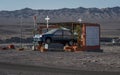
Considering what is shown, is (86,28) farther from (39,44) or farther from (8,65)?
(8,65)

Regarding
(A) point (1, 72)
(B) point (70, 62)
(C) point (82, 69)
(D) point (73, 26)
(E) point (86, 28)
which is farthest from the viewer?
(D) point (73, 26)

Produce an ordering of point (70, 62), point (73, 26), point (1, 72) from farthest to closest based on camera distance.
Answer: point (73, 26) → point (70, 62) → point (1, 72)

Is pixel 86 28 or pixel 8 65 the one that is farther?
pixel 86 28

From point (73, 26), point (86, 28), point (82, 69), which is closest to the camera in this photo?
point (82, 69)

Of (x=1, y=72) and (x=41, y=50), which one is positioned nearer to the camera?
(x=1, y=72)

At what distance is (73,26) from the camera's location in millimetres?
39625

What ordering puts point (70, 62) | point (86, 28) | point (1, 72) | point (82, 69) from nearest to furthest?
point (1, 72), point (82, 69), point (70, 62), point (86, 28)

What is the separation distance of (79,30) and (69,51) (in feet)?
6.49

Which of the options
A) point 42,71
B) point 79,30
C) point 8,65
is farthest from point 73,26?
point 42,71

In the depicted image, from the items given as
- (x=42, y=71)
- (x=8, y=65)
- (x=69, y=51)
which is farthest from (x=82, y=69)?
(x=69, y=51)

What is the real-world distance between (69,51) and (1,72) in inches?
632

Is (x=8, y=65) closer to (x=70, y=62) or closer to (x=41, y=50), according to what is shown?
(x=70, y=62)

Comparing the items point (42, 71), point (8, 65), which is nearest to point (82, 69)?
point (42, 71)

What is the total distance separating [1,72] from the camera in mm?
21359
